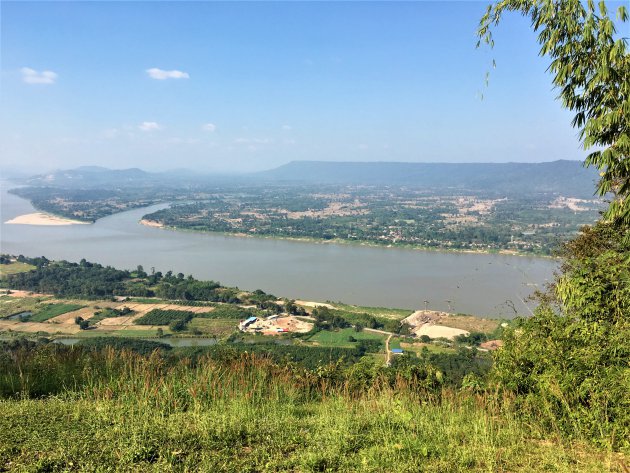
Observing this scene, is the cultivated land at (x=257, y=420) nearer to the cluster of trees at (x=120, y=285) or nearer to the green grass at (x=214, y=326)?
the green grass at (x=214, y=326)

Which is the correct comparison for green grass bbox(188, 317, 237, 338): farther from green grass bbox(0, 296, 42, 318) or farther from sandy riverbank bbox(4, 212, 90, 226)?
sandy riverbank bbox(4, 212, 90, 226)

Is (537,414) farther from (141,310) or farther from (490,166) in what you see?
(490,166)

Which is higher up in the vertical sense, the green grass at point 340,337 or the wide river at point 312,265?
the wide river at point 312,265

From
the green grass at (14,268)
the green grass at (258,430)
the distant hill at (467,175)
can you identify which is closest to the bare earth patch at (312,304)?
the green grass at (258,430)

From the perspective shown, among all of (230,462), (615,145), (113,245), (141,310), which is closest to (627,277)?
(615,145)

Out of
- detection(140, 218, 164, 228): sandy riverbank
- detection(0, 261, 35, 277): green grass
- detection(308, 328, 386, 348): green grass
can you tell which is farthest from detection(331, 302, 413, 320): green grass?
detection(140, 218, 164, 228): sandy riverbank

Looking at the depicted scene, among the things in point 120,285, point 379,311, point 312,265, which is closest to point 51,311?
point 120,285

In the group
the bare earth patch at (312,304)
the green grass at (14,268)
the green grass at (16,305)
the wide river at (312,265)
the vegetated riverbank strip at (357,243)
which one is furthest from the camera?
the vegetated riverbank strip at (357,243)
